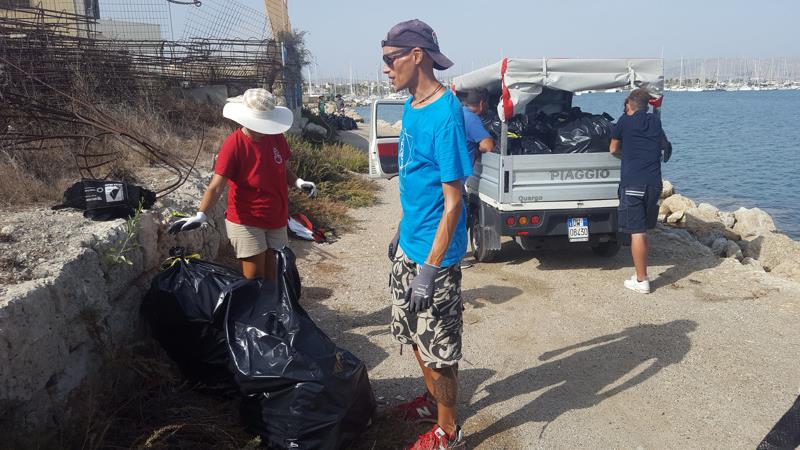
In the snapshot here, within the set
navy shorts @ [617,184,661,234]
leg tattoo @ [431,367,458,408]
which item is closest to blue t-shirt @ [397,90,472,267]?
leg tattoo @ [431,367,458,408]

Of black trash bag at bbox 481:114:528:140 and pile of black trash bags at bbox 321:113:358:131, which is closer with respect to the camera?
black trash bag at bbox 481:114:528:140

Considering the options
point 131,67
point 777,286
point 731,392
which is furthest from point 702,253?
point 131,67

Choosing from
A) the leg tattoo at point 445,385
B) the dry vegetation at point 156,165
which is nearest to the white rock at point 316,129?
the dry vegetation at point 156,165

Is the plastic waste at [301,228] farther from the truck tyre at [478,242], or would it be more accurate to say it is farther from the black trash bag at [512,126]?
the black trash bag at [512,126]

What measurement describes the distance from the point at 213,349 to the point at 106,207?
1.46m

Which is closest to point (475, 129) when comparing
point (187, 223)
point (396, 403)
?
point (396, 403)

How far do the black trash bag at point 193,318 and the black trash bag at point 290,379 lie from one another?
207mm

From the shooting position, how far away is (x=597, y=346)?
4.73 metres

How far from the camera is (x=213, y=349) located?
3.17 m

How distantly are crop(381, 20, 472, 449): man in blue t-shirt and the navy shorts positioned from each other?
354 centimetres

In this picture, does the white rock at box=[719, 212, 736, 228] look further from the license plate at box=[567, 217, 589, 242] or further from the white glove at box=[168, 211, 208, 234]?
the white glove at box=[168, 211, 208, 234]

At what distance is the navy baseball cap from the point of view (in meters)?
2.82

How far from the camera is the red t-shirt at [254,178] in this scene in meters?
3.93

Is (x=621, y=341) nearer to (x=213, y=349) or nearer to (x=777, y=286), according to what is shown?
(x=777, y=286)
